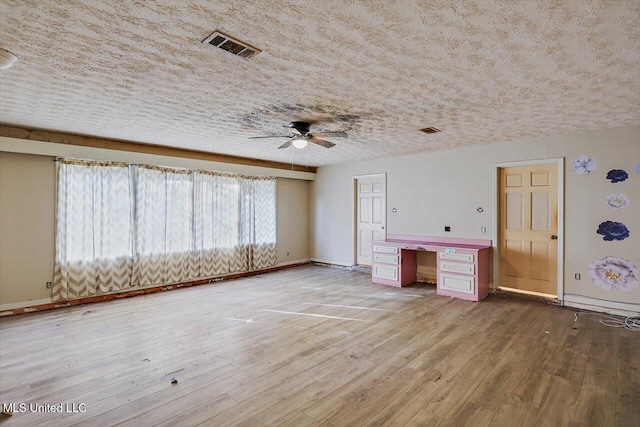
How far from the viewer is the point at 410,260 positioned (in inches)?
243

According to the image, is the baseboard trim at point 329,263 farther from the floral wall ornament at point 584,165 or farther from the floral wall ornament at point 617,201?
the floral wall ornament at point 617,201

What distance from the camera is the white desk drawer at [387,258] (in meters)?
5.96

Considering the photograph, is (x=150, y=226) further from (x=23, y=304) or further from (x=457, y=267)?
(x=457, y=267)

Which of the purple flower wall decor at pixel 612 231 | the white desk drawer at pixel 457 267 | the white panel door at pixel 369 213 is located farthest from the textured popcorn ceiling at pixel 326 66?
the white panel door at pixel 369 213

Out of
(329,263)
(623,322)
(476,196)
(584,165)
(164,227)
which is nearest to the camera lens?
(623,322)

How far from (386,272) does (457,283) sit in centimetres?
135

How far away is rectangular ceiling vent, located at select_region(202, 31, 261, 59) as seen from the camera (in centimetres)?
207

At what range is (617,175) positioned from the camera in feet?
14.1

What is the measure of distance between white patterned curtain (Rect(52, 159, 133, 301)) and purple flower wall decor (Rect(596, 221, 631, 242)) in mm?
7241

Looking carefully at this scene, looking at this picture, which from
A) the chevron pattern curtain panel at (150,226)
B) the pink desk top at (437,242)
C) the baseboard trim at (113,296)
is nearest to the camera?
the baseboard trim at (113,296)

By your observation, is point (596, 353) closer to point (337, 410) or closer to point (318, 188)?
point (337, 410)

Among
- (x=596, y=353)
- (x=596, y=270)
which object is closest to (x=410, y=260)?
(x=596, y=270)

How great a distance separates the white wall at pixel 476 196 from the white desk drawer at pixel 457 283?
923 mm

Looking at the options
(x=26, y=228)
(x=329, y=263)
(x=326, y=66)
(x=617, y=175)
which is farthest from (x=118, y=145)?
(x=617, y=175)
